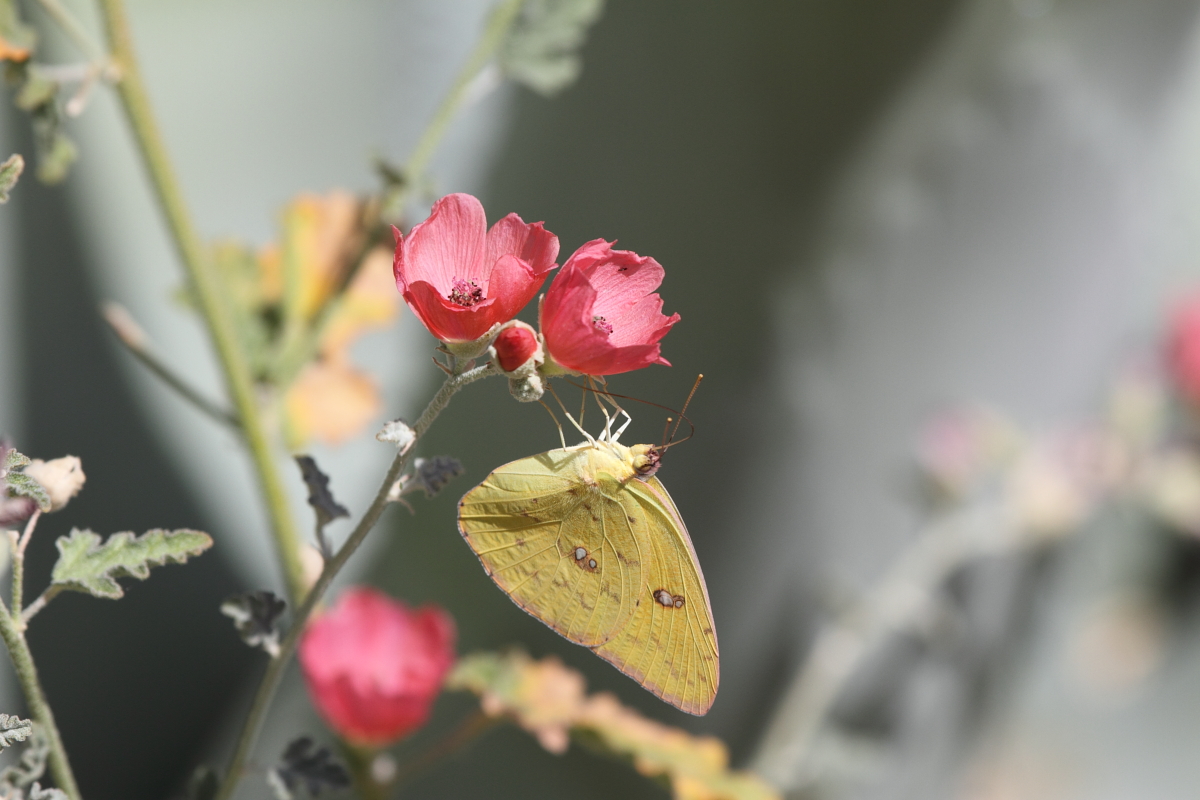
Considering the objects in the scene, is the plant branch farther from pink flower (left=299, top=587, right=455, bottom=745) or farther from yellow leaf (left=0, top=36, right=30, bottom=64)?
pink flower (left=299, top=587, right=455, bottom=745)

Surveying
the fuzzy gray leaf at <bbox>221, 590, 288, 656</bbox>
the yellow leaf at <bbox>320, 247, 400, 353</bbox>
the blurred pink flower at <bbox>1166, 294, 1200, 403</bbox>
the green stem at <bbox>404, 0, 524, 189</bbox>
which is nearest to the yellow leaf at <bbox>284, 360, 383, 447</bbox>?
the yellow leaf at <bbox>320, 247, 400, 353</bbox>

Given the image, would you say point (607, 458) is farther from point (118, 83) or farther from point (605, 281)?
point (118, 83)

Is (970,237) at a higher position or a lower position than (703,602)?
higher

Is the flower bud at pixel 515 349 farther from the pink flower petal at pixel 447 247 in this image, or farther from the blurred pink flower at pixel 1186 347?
the blurred pink flower at pixel 1186 347

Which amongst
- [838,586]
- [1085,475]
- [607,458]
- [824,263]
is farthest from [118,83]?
[1085,475]

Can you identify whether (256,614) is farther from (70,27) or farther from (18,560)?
(70,27)

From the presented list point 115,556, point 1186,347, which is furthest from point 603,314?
point 1186,347

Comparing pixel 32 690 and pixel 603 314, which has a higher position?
pixel 603 314

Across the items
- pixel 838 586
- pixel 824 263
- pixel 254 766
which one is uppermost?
pixel 824 263
